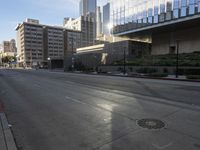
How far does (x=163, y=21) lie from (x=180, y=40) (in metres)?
10.5

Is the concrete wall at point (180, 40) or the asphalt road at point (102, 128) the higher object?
the concrete wall at point (180, 40)

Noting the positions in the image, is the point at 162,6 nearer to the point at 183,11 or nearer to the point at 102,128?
the point at 183,11

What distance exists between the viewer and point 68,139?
15.1 feet

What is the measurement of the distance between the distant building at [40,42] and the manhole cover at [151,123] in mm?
124854

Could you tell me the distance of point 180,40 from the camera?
4884 cm

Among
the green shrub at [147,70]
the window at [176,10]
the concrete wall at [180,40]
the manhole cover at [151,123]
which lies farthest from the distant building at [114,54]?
the manhole cover at [151,123]

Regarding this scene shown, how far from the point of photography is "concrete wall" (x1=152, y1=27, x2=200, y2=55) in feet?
151

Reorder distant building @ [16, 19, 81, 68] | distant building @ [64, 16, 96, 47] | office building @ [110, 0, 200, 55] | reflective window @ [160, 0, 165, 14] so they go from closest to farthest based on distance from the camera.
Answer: office building @ [110, 0, 200, 55] < reflective window @ [160, 0, 165, 14] < distant building @ [16, 19, 81, 68] < distant building @ [64, 16, 96, 47]

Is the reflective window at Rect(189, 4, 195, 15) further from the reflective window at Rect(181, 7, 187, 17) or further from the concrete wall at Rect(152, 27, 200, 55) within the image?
the concrete wall at Rect(152, 27, 200, 55)

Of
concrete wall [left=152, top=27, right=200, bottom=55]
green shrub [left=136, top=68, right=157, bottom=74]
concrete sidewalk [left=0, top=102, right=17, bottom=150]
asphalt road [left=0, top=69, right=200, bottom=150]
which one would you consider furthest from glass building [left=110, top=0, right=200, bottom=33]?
concrete sidewalk [left=0, top=102, right=17, bottom=150]

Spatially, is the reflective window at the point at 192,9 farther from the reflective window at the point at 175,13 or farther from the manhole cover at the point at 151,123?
the manhole cover at the point at 151,123

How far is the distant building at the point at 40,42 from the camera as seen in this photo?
130 meters

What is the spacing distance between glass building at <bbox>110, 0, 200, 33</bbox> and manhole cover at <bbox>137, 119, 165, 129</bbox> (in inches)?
1476

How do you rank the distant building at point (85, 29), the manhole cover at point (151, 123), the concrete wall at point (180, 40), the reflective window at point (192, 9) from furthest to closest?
the distant building at point (85, 29) < the concrete wall at point (180, 40) < the reflective window at point (192, 9) < the manhole cover at point (151, 123)
